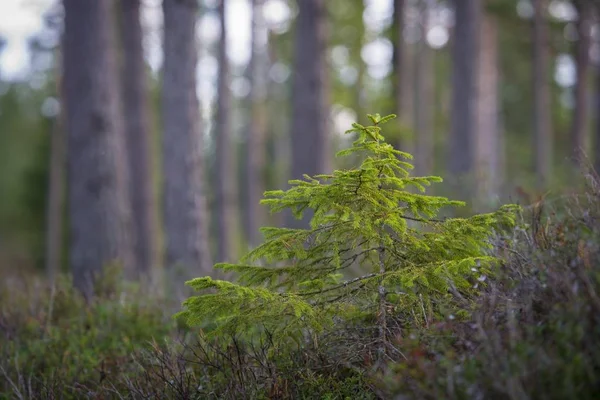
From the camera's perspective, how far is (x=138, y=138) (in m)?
16.8

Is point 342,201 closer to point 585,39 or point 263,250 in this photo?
point 263,250

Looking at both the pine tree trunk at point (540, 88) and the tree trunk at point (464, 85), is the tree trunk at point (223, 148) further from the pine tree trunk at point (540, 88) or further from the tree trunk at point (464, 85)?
the pine tree trunk at point (540, 88)

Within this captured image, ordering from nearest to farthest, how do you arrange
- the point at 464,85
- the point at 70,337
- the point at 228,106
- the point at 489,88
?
the point at 70,337
the point at 464,85
the point at 228,106
the point at 489,88

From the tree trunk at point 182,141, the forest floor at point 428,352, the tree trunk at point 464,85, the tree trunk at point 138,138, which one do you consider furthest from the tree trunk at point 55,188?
the forest floor at point 428,352

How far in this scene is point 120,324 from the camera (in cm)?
607

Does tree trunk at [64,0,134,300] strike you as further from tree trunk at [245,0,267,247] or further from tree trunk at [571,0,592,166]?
tree trunk at [571,0,592,166]

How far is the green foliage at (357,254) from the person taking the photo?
376cm

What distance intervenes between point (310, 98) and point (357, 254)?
7.30m

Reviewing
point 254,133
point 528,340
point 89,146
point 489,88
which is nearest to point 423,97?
point 489,88

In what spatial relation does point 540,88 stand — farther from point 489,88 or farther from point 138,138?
point 138,138

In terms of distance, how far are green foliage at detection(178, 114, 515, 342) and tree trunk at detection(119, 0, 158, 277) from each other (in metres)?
13.0

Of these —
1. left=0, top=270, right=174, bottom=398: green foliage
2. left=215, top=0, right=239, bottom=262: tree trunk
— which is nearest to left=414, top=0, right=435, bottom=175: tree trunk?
left=215, top=0, right=239, bottom=262: tree trunk

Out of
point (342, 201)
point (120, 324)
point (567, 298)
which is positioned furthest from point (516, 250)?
point (120, 324)

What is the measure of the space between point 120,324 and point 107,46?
16.4ft
